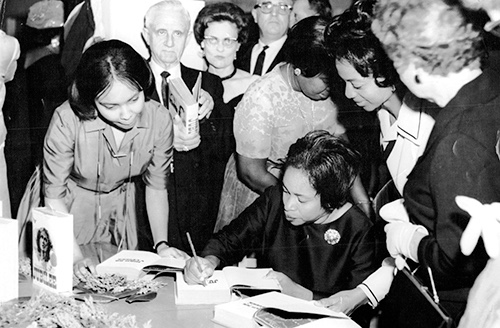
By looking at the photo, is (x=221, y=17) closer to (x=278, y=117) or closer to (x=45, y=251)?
(x=278, y=117)

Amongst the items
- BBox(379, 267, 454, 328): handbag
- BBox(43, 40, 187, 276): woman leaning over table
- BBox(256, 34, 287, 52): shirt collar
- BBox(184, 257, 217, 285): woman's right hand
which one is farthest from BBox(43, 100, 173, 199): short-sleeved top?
BBox(379, 267, 454, 328): handbag

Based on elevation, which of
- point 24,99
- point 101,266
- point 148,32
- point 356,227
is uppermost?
point 148,32

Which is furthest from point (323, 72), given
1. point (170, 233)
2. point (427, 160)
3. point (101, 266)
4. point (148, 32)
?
point (101, 266)

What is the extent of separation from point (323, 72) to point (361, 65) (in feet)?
0.46

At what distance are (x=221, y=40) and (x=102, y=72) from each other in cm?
45

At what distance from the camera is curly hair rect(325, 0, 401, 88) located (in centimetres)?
240

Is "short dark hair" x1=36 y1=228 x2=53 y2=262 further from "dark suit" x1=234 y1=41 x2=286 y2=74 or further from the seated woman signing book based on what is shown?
"dark suit" x1=234 y1=41 x2=286 y2=74

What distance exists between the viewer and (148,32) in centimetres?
243

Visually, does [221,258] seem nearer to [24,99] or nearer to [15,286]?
[15,286]

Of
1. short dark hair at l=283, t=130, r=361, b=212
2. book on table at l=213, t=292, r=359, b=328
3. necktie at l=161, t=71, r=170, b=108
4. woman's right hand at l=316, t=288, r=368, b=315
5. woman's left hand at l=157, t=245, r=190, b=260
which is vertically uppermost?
necktie at l=161, t=71, r=170, b=108

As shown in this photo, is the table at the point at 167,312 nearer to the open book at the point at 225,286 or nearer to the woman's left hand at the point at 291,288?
the open book at the point at 225,286

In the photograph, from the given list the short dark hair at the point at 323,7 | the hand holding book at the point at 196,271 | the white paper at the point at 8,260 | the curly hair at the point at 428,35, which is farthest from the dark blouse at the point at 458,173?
the white paper at the point at 8,260

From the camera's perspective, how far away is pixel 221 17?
7.97 feet

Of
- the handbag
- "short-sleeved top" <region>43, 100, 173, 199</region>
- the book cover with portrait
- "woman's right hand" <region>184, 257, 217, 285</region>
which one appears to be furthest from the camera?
"short-sleeved top" <region>43, 100, 173, 199</region>
